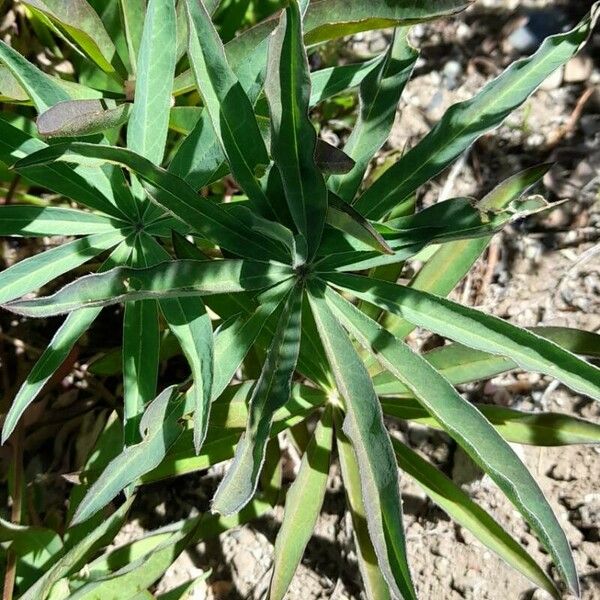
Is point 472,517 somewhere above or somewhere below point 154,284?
above

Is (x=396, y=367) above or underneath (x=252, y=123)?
underneath

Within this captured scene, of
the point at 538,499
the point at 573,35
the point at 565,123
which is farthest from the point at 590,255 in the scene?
the point at 538,499

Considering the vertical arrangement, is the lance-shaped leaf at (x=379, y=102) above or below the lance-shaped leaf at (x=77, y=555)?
above

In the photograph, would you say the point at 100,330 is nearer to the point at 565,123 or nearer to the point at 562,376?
the point at 562,376

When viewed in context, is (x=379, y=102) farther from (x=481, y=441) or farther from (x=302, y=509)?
(x=302, y=509)

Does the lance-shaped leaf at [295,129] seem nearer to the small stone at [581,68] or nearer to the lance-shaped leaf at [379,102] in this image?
the lance-shaped leaf at [379,102]

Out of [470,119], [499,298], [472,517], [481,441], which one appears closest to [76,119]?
[470,119]

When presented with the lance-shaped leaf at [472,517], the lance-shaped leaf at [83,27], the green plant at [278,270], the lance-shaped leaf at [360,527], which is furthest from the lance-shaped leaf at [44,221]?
the lance-shaped leaf at [472,517]
